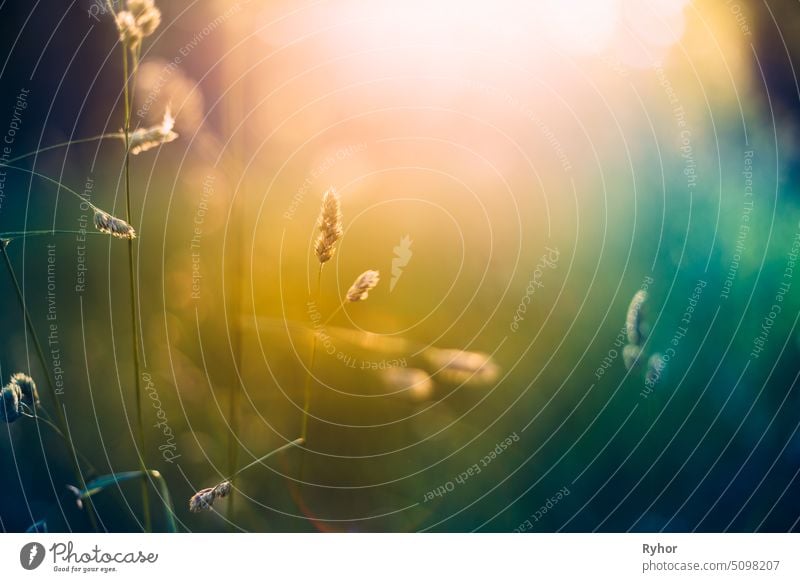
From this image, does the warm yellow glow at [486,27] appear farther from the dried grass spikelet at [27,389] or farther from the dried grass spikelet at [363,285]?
the dried grass spikelet at [27,389]

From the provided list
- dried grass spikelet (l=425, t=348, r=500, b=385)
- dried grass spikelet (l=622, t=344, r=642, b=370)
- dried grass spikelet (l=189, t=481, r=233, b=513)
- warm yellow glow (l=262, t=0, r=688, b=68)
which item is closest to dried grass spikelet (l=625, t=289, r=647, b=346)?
dried grass spikelet (l=622, t=344, r=642, b=370)

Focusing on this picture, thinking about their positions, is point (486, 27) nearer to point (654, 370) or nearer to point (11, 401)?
point (654, 370)

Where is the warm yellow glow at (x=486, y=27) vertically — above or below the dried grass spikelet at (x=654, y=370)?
above

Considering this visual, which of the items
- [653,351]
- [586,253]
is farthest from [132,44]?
[653,351]

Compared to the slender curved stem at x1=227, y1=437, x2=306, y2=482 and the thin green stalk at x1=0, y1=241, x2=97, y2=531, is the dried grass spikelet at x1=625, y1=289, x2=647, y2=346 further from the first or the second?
the thin green stalk at x1=0, y1=241, x2=97, y2=531

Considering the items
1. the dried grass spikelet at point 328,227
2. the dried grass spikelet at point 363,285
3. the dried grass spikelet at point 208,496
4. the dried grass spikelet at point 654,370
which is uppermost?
the dried grass spikelet at point 328,227

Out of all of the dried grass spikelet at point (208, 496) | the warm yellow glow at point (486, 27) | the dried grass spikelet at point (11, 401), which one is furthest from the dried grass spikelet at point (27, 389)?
the warm yellow glow at point (486, 27)
